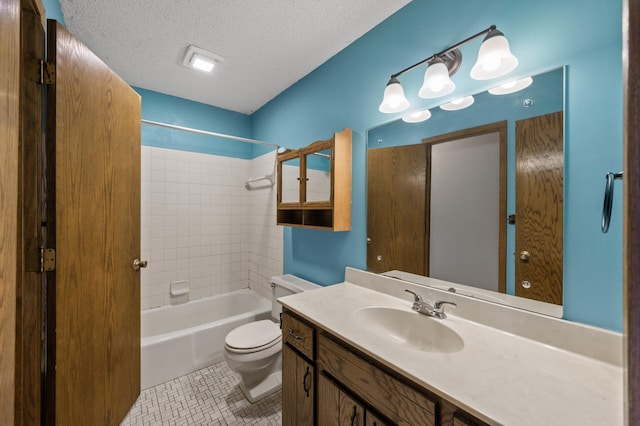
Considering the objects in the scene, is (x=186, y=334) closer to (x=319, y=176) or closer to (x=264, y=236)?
(x=264, y=236)

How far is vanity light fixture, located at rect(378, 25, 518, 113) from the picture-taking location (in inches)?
38.4

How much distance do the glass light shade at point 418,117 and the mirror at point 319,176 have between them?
508 mm

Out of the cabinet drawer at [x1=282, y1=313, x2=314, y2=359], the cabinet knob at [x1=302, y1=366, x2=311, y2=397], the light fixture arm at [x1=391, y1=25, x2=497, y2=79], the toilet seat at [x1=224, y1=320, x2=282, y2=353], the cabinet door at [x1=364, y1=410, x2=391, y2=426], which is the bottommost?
the toilet seat at [x1=224, y1=320, x2=282, y2=353]

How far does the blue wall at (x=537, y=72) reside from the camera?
0.83 m

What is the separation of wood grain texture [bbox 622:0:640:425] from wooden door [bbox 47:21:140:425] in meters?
1.46

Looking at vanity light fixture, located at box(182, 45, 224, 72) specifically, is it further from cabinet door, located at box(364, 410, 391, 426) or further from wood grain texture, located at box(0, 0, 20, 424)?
cabinet door, located at box(364, 410, 391, 426)

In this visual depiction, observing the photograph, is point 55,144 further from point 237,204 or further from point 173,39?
point 237,204

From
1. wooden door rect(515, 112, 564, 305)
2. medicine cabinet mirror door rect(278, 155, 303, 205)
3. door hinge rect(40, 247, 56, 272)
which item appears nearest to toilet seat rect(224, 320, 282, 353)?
medicine cabinet mirror door rect(278, 155, 303, 205)

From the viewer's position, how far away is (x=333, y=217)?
5.34ft

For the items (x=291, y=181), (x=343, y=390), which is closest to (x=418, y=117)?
(x=291, y=181)

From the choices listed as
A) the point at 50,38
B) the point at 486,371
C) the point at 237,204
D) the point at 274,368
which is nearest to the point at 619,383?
the point at 486,371

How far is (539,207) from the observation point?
3.14 ft

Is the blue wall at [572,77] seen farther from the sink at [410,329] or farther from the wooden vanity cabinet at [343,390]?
the wooden vanity cabinet at [343,390]

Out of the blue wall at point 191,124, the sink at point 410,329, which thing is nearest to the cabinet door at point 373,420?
the sink at point 410,329
